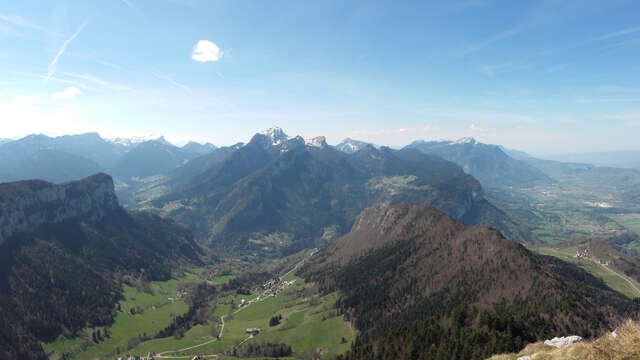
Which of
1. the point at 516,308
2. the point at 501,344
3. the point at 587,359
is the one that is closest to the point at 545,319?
the point at 516,308

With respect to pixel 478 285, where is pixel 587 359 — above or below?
above

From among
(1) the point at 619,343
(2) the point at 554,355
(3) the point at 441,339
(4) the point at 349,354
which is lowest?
(4) the point at 349,354

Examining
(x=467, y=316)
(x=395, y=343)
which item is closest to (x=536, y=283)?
(x=467, y=316)

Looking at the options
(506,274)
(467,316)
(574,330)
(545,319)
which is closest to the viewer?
(574,330)

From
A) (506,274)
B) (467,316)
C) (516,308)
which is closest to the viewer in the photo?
(467,316)

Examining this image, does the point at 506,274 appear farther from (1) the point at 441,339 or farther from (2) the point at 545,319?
(1) the point at 441,339

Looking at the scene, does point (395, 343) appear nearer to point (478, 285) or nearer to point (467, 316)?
point (467, 316)

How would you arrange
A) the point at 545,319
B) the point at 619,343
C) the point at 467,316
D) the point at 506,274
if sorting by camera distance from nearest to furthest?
the point at 619,343, the point at 545,319, the point at 467,316, the point at 506,274

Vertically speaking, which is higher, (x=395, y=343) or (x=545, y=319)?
(x=545, y=319)

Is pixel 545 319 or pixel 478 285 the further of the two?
pixel 478 285
